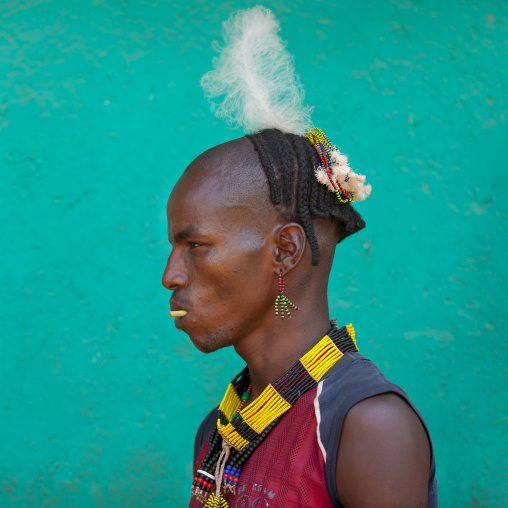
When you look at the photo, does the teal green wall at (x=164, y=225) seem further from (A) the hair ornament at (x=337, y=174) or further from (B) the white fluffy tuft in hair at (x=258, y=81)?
(A) the hair ornament at (x=337, y=174)

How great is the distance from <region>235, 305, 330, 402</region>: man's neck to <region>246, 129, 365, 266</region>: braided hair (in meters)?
0.19

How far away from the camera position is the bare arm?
1420mm

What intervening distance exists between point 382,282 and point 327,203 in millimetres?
1733

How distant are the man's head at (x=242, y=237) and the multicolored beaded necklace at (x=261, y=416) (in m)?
0.17

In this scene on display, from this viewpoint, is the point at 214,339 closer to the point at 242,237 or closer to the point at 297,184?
the point at 242,237

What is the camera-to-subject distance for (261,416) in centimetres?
181

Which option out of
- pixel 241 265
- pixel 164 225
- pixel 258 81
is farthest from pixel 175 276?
pixel 164 225

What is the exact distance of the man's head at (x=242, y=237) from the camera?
5.85 feet

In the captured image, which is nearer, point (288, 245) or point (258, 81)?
point (288, 245)

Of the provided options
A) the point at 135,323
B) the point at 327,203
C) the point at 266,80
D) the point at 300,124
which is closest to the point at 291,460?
the point at 327,203

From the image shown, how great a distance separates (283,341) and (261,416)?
0.76ft

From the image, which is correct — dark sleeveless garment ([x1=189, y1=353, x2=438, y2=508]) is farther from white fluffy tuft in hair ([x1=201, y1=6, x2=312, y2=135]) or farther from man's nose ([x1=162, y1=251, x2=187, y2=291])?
white fluffy tuft in hair ([x1=201, y1=6, x2=312, y2=135])

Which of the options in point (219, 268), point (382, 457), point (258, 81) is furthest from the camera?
point (258, 81)

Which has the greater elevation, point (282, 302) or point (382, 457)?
point (282, 302)
